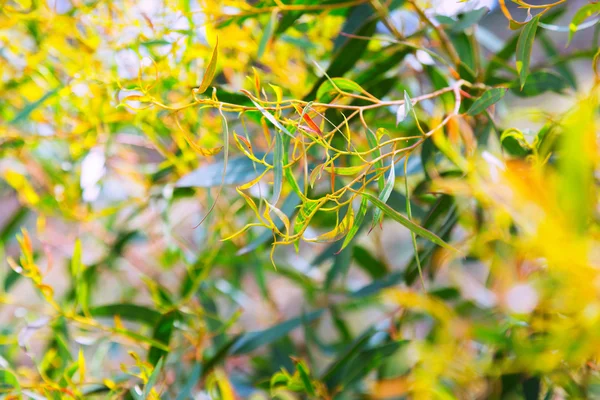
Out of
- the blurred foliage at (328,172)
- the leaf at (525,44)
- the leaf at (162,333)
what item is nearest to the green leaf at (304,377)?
the blurred foliage at (328,172)

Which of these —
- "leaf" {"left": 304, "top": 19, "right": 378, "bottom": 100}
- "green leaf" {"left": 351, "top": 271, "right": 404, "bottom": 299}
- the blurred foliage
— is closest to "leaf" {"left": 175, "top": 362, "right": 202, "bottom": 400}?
the blurred foliage

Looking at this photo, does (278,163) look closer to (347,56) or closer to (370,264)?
(347,56)

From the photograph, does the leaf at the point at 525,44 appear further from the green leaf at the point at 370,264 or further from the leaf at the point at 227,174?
the green leaf at the point at 370,264

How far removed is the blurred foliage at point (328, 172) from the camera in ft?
0.90

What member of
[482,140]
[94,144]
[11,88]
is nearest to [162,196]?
[94,144]

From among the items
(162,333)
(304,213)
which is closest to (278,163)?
(304,213)

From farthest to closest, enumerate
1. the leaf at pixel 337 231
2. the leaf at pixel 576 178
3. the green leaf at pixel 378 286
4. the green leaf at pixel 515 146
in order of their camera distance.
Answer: the green leaf at pixel 378 286, the green leaf at pixel 515 146, the leaf at pixel 337 231, the leaf at pixel 576 178

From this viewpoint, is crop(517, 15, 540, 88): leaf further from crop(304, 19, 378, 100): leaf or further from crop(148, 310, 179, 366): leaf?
crop(148, 310, 179, 366): leaf

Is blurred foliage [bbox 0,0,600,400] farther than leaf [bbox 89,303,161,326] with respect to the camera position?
No

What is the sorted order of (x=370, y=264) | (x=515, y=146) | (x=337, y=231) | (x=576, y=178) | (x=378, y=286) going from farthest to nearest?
(x=370, y=264)
(x=378, y=286)
(x=515, y=146)
(x=337, y=231)
(x=576, y=178)

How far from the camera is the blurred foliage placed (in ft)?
0.90

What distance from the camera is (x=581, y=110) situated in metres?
0.18

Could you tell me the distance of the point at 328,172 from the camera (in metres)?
0.32

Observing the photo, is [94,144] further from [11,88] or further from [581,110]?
[581,110]
